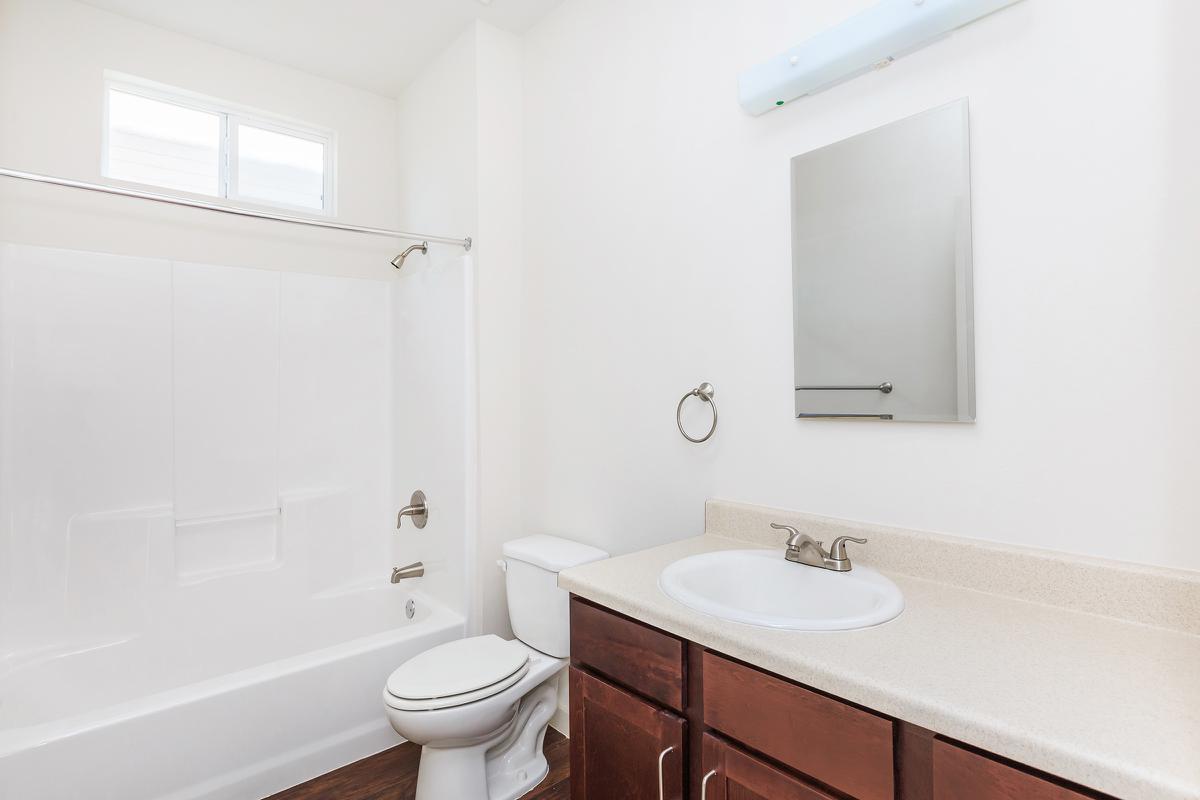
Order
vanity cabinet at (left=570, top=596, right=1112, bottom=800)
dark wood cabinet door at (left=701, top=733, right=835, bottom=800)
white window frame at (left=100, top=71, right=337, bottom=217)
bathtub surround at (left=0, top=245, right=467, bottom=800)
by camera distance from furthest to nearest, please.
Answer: white window frame at (left=100, top=71, right=337, bottom=217) → bathtub surround at (left=0, top=245, right=467, bottom=800) → dark wood cabinet door at (left=701, top=733, right=835, bottom=800) → vanity cabinet at (left=570, top=596, right=1112, bottom=800)

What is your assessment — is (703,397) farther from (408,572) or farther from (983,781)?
(408,572)

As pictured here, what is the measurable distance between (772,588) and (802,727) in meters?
0.47

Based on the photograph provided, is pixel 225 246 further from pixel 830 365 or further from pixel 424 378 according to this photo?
pixel 830 365

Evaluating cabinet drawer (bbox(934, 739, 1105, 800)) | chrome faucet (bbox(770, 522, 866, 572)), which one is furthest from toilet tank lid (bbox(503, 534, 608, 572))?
cabinet drawer (bbox(934, 739, 1105, 800))

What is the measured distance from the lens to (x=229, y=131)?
8.77ft

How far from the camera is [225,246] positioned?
260 centimetres

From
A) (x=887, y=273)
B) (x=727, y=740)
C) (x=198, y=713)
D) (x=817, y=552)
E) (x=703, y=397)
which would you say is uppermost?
(x=887, y=273)

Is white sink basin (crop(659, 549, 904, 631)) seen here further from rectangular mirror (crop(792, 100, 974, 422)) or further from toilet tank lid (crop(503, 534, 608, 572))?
toilet tank lid (crop(503, 534, 608, 572))

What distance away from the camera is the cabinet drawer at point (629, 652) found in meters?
1.11

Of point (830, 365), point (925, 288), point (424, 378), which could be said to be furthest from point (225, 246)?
point (925, 288)

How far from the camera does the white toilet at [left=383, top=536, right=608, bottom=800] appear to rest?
1638 mm

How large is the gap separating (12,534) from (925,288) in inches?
118

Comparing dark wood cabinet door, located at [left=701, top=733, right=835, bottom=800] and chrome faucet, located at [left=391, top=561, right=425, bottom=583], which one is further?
chrome faucet, located at [left=391, top=561, right=425, bottom=583]

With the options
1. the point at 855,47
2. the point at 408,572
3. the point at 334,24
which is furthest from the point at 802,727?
the point at 334,24
